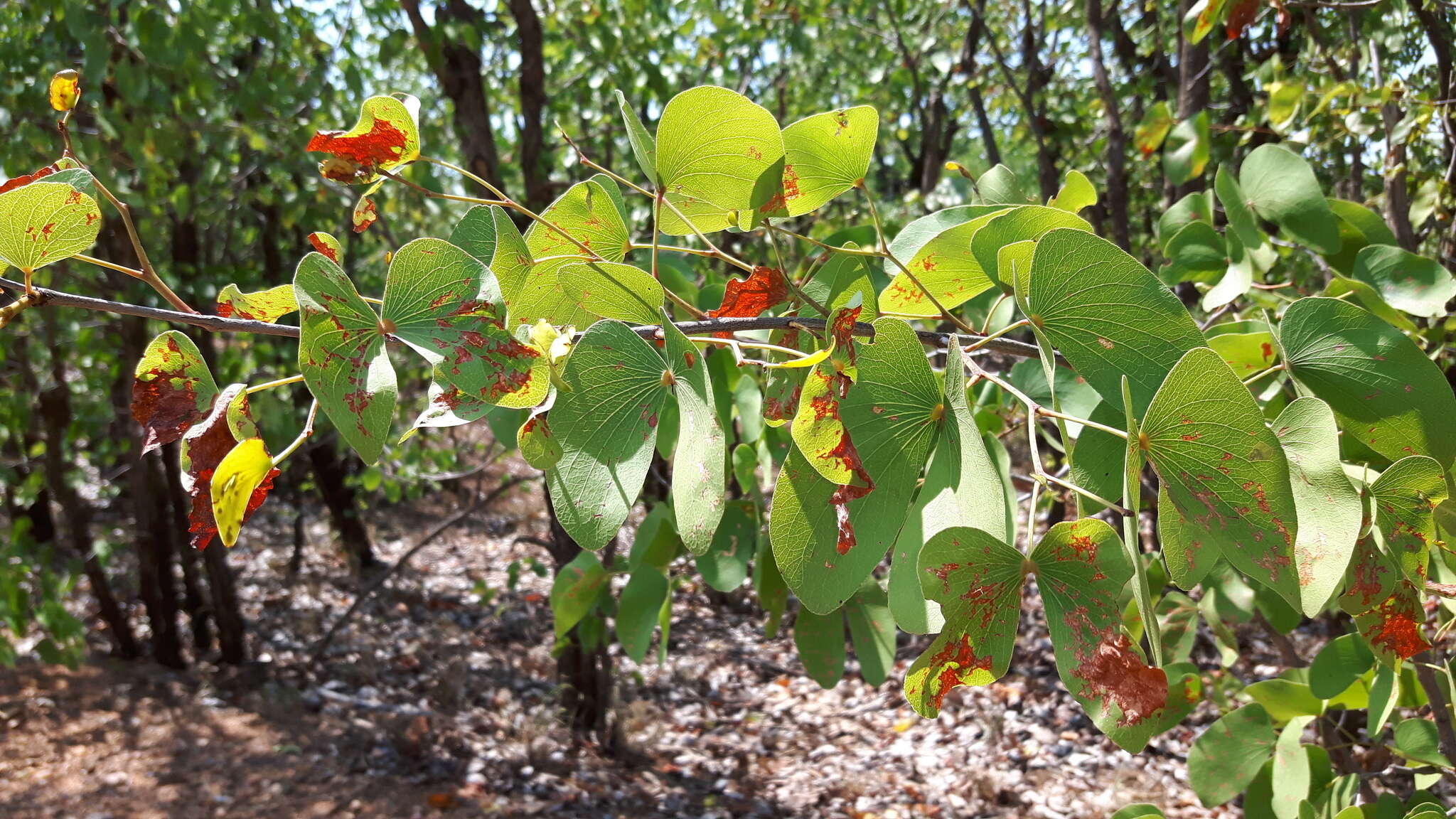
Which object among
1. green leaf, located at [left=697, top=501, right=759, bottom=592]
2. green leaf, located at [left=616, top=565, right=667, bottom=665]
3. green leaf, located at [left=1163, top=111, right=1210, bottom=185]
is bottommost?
green leaf, located at [left=616, top=565, right=667, bottom=665]

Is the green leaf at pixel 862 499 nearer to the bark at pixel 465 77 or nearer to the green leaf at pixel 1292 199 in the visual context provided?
the green leaf at pixel 1292 199

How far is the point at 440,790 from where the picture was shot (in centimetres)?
275

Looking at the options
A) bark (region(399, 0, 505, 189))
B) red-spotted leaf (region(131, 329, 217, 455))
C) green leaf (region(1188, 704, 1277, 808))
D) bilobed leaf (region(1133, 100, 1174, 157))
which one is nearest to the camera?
red-spotted leaf (region(131, 329, 217, 455))

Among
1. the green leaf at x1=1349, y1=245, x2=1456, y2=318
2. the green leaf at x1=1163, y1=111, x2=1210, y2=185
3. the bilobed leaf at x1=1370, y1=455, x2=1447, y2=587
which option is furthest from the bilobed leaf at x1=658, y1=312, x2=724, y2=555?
the green leaf at x1=1163, y1=111, x2=1210, y2=185

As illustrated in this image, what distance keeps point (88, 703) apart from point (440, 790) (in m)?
1.40

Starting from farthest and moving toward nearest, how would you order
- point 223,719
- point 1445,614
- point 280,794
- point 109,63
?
1. point 223,719
2. point 109,63
3. point 280,794
4. point 1445,614

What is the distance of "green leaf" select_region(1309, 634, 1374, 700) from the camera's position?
92 cm

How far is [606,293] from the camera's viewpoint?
0.52 metres

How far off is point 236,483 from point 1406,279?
2.90 feet

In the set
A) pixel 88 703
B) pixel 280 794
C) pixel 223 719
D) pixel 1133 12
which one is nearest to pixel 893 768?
pixel 280 794

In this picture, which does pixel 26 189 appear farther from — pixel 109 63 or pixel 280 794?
pixel 109 63

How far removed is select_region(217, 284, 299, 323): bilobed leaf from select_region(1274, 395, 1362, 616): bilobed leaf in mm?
529

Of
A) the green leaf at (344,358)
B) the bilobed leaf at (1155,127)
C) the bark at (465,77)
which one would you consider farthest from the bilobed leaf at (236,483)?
the bark at (465,77)

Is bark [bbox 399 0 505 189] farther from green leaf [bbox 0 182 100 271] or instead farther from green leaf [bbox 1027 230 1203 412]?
green leaf [bbox 1027 230 1203 412]
